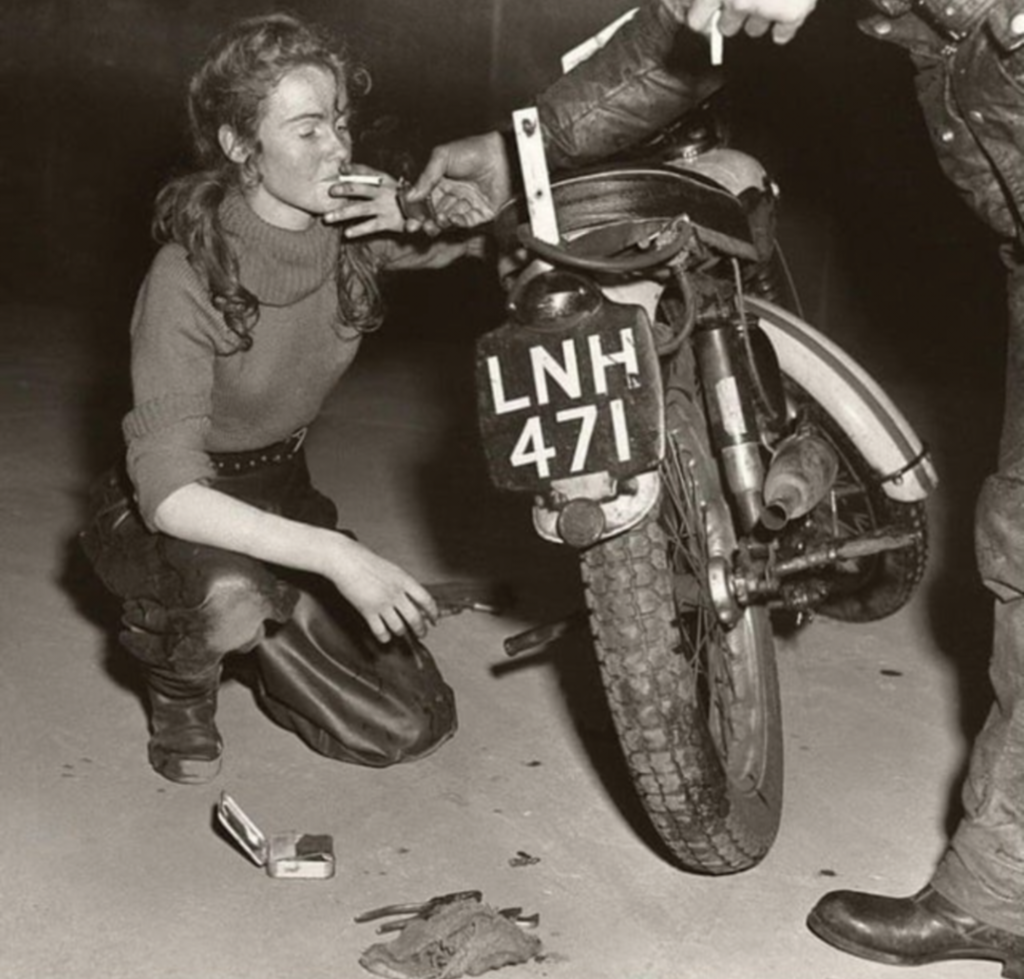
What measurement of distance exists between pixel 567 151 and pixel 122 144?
18.7ft

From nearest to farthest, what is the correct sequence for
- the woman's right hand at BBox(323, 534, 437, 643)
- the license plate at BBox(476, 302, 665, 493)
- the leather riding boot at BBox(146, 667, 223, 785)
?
the license plate at BBox(476, 302, 665, 493)
the woman's right hand at BBox(323, 534, 437, 643)
the leather riding boot at BBox(146, 667, 223, 785)

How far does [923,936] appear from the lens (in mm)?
2785

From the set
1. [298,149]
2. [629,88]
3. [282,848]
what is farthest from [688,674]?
[298,149]

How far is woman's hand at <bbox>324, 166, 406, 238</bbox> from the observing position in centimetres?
319

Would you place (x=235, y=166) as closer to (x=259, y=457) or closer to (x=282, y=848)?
(x=259, y=457)

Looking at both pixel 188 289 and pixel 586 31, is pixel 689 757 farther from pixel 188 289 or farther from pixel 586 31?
pixel 586 31

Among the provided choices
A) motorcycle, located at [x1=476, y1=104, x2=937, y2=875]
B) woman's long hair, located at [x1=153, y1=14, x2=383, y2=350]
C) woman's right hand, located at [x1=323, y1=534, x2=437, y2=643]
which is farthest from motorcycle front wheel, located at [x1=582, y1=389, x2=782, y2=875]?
woman's long hair, located at [x1=153, y1=14, x2=383, y2=350]

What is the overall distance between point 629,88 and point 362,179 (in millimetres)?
531

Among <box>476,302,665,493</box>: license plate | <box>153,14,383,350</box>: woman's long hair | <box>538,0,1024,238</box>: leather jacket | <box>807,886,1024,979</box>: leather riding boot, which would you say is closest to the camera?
<box>538,0,1024,238</box>: leather jacket

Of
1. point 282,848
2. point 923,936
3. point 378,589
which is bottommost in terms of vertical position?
point 282,848

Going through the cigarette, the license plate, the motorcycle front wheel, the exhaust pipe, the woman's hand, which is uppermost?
the cigarette

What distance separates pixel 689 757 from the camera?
2734 millimetres

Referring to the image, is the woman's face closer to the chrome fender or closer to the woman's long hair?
the woman's long hair

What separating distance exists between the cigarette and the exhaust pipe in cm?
77
